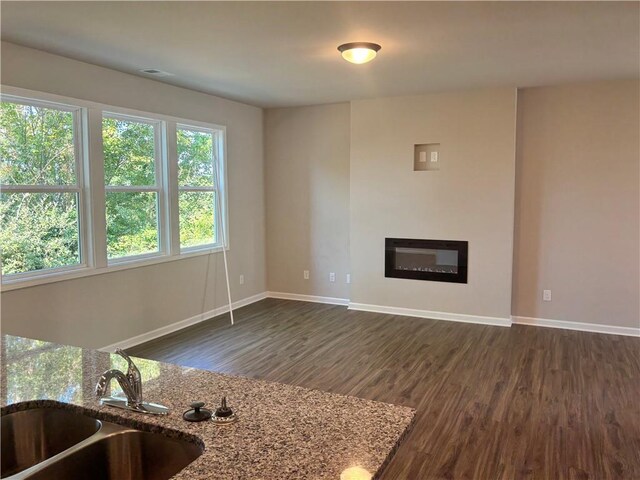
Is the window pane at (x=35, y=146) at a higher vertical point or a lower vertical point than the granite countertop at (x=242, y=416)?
higher

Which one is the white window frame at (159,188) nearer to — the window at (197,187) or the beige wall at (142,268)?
the beige wall at (142,268)

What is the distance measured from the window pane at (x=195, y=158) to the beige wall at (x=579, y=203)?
11.7 feet

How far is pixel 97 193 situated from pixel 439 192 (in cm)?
360

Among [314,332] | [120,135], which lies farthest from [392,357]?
[120,135]

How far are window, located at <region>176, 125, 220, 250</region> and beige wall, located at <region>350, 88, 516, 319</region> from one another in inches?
68.1

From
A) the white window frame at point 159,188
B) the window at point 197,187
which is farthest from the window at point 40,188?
the window at point 197,187

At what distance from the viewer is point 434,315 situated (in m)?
5.80

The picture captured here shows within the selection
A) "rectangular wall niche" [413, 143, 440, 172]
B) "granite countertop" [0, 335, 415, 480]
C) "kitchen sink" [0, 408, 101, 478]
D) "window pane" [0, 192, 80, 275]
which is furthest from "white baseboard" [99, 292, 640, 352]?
"kitchen sink" [0, 408, 101, 478]

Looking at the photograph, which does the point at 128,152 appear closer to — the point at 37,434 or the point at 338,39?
the point at 338,39

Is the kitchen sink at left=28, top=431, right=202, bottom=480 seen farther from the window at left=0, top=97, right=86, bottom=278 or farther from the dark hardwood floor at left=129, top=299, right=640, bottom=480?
the window at left=0, top=97, right=86, bottom=278

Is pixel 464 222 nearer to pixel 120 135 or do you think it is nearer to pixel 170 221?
pixel 170 221

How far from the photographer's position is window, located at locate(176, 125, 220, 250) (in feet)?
17.9

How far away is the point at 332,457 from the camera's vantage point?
1.19 m

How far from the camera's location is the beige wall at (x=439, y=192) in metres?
5.36
